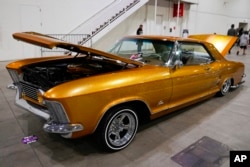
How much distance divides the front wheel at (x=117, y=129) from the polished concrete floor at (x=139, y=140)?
105mm

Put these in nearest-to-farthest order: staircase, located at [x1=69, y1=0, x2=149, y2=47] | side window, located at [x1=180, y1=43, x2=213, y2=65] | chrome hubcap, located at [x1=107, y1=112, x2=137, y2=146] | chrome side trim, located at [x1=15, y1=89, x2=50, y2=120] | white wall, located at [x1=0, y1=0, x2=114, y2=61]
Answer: chrome side trim, located at [x1=15, y1=89, x2=50, y2=120] → chrome hubcap, located at [x1=107, y1=112, x2=137, y2=146] → side window, located at [x1=180, y1=43, x2=213, y2=65] → white wall, located at [x1=0, y1=0, x2=114, y2=61] → staircase, located at [x1=69, y1=0, x2=149, y2=47]

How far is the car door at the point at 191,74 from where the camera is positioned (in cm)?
295

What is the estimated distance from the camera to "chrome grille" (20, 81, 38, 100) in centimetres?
246

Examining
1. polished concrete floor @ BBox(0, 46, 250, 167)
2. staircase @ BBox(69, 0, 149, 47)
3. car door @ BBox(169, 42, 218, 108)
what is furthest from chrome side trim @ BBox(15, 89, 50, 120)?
staircase @ BBox(69, 0, 149, 47)

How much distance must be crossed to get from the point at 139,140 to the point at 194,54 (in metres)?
1.94

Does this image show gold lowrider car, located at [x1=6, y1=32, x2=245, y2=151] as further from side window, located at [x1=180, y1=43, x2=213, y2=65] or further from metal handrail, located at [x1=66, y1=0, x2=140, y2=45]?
metal handrail, located at [x1=66, y1=0, x2=140, y2=45]

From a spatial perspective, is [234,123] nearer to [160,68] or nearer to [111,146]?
[160,68]

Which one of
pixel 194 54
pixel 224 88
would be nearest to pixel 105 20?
pixel 224 88

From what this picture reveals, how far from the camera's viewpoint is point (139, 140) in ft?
8.96

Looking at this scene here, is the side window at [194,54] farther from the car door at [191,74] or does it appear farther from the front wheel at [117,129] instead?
the front wheel at [117,129]

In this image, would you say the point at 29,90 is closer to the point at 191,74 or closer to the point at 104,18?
the point at 191,74

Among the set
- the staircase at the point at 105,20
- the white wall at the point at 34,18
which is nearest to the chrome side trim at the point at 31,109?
the staircase at the point at 105,20

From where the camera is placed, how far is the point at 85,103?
6.62ft

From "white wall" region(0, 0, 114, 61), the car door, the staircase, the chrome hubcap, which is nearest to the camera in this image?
the chrome hubcap
